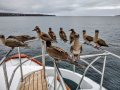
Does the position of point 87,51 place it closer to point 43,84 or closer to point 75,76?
point 75,76

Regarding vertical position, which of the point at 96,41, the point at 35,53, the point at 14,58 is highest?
the point at 96,41

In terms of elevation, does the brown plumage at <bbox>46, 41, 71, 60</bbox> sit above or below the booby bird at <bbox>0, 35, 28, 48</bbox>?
above

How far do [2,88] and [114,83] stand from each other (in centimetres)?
1105

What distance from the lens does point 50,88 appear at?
238 inches

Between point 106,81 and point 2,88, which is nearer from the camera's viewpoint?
point 2,88

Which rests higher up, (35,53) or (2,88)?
(2,88)

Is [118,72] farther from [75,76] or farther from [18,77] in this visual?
[18,77]

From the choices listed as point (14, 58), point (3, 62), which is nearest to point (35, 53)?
point (14, 58)

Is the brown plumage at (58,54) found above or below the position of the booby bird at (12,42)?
above

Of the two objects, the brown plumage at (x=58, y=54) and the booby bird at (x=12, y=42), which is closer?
the brown plumage at (x=58, y=54)

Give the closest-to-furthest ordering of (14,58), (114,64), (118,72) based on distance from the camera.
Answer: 1. (14,58)
2. (118,72)
3. (114,64)

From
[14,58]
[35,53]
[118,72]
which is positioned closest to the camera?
[14,58]

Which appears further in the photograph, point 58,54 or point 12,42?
point 12,42

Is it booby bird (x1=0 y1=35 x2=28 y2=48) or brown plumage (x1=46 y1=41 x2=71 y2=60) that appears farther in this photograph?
booby bird (x1=0 y1=35 x2=28 y2=48)
